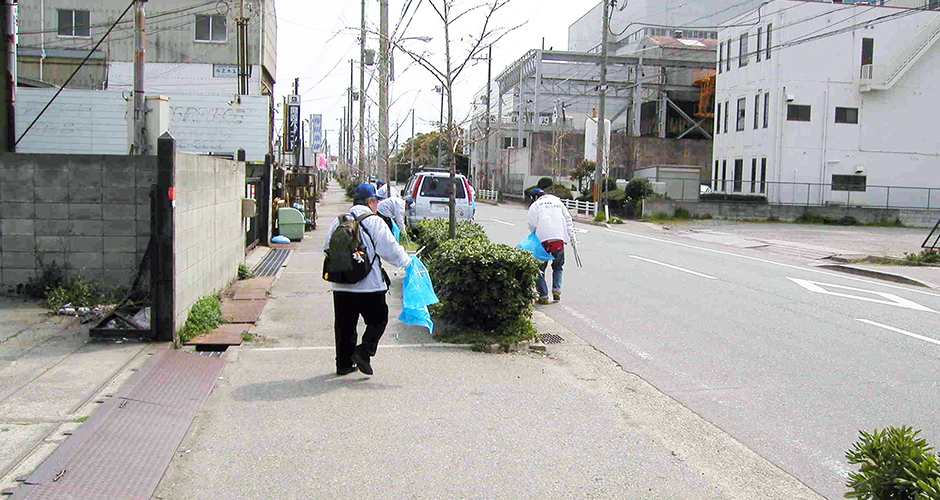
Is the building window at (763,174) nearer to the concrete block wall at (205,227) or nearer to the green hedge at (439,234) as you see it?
the green hedge at (439,234)

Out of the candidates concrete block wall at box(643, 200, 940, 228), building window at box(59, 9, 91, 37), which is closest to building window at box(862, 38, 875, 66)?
concrete block wall at box(643, 200, 940, 228)

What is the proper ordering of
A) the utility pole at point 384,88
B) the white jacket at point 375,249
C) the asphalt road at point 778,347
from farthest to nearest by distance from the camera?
the utility pole at point 384,88 → the white jacket at point 375,249 → the asphalt road at point 778,347

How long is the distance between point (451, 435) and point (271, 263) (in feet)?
35.7

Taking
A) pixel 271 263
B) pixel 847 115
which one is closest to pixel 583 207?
pixel 847 115

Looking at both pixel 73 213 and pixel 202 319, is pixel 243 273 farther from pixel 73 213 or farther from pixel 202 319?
pixel 202 319

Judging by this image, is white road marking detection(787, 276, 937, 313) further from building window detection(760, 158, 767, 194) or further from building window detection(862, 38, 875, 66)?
building window detection(862, 38, 875, 66)

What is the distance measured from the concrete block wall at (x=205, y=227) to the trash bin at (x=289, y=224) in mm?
7724

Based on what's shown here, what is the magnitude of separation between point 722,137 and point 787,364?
40606 mm

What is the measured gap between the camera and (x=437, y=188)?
21688 mm

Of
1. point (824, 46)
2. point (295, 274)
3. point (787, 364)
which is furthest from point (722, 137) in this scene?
Answer: point (787, 364)

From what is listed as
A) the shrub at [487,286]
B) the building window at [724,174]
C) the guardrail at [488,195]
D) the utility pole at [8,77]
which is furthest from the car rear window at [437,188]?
the guardrail at [488,195]

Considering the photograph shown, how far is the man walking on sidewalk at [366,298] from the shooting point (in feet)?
22.9

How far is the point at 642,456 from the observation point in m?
5.42

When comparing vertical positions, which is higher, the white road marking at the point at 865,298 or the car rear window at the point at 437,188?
the car rear window at the point at 437,188
